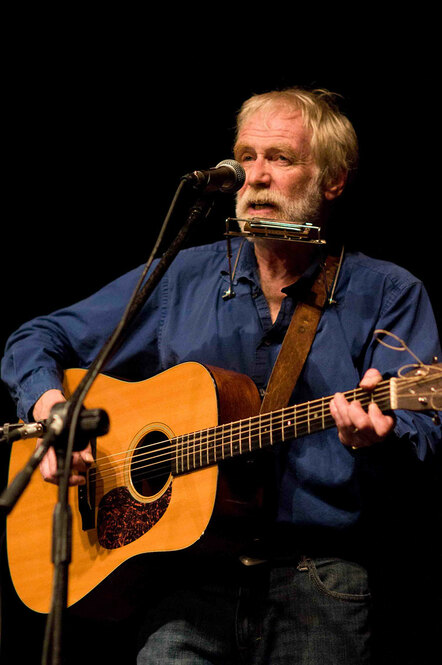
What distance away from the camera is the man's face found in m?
2.57

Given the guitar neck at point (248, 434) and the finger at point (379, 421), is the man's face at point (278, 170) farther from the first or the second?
the finger at point (379, 421)

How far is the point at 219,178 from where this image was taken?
1.78 meters

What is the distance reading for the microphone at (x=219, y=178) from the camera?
1703mm

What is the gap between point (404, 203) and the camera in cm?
273

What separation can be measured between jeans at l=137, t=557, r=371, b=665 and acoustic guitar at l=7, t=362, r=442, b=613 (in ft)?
0.95

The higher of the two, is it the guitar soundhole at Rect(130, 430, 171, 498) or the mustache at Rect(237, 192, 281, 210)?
the mustache at Rect(237, 192, 281, 210)

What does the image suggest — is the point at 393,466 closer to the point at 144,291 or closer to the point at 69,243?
the point at 144,291

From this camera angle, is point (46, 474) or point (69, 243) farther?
point (69, 243)

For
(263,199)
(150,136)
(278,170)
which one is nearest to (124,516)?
(263,199)

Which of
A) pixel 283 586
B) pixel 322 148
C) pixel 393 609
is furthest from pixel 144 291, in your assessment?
pixel 393 609

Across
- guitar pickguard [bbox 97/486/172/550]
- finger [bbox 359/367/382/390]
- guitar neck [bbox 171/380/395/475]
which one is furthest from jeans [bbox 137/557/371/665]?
finger [bbox 359/367/382/390]

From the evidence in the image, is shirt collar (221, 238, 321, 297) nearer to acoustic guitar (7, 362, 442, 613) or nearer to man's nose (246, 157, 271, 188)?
man's nose (246, 157, 271, 188)

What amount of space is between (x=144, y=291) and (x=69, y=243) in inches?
76.0

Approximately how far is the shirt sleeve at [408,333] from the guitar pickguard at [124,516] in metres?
0.85
